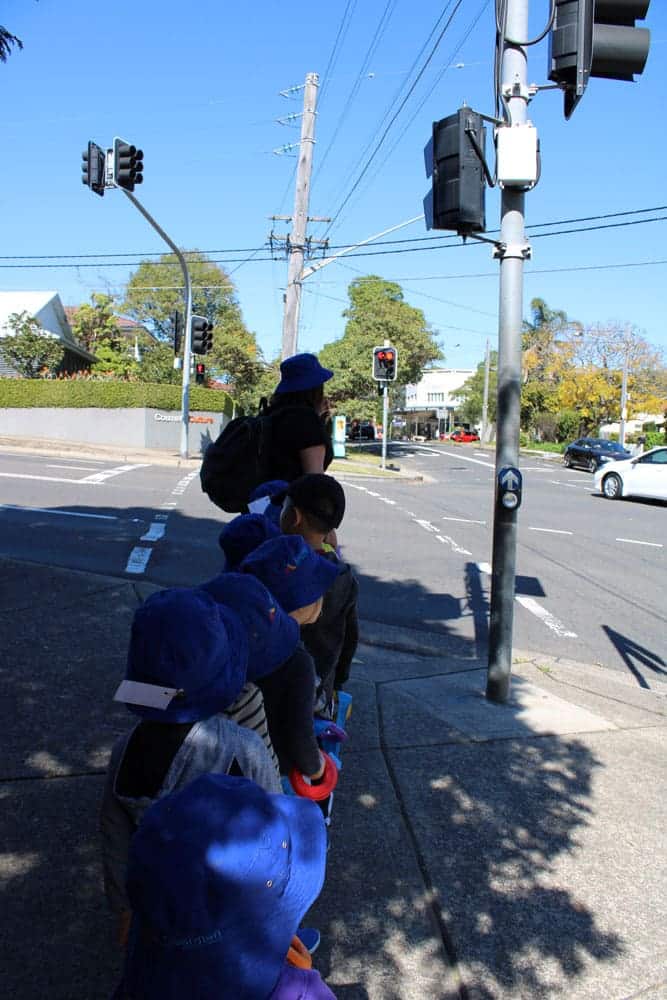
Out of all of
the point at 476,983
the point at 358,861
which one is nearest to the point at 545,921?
the point at 476,983

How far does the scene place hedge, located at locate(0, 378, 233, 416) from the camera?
90.6 feet

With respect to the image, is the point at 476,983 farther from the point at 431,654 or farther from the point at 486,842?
the point at 431,654

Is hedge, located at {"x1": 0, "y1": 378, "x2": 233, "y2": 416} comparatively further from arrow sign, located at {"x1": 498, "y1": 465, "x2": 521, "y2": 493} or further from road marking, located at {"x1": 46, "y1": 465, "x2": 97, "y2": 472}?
arrow sign, located at {"x1": 498, "y1": 465, "x2": 521, "y2": 493}

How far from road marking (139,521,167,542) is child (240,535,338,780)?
734cm

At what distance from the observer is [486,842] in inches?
129

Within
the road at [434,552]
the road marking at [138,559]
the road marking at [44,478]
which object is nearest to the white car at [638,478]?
the road at [434,552]

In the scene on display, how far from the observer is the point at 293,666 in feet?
8.26

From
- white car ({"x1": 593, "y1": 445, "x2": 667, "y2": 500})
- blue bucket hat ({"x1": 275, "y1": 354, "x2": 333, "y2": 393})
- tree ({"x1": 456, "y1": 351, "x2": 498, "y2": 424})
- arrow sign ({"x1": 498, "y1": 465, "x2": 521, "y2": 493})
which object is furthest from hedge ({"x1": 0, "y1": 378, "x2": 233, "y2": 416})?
tree ({"x1": 456, "y1": 351, "x2": 498, "y2": 424})

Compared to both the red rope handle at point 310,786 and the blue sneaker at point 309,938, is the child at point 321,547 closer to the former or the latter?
the red rope handle at point 310,786

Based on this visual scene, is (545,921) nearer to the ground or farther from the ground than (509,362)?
nearer to the ground

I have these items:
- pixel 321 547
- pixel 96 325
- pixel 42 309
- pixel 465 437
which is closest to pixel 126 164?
pixel 321 547

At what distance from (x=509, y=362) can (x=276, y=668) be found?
304 centimetres

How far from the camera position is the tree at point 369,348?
3862 centimetres

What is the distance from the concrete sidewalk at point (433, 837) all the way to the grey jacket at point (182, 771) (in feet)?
2.03
